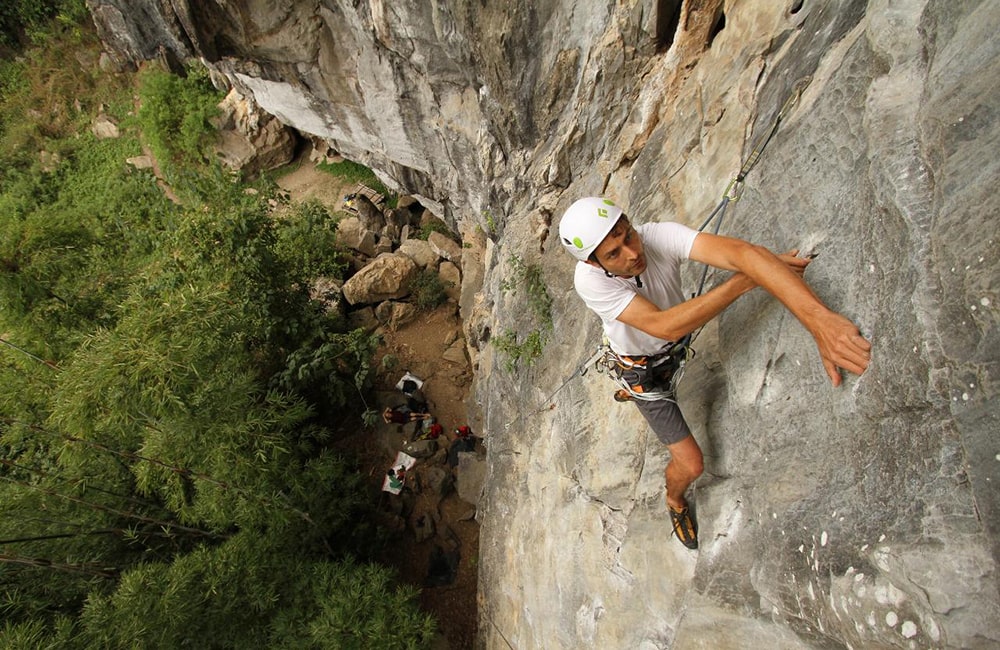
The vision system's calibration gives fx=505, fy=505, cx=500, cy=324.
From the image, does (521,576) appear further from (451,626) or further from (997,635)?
(997,635)

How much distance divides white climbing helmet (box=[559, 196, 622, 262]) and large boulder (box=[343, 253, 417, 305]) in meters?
9.75

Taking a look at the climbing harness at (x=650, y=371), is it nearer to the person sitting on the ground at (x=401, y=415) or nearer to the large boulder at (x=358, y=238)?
the person sitting on the ground at (x=401, y=415)

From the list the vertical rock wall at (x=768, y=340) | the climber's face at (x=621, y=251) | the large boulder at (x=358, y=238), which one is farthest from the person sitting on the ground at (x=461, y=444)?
the climber's face at (x=621, y=251)

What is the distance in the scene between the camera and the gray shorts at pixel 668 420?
2965 millimetres

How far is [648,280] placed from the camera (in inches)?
102

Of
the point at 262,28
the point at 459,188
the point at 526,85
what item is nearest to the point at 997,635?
the point at 526,85

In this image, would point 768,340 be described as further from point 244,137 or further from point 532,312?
point 244,137

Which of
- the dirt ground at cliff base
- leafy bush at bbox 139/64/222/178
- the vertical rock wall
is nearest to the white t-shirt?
the vertical rock wall

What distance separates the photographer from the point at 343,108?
11594mm

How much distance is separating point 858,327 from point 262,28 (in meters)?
11.4

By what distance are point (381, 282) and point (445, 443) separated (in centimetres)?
411

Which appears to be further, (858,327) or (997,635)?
(858,327)

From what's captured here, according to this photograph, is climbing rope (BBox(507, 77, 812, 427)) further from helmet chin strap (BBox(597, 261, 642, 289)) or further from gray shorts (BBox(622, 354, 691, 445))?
helmet chin strap (BBox(597, 261, 642, 289))

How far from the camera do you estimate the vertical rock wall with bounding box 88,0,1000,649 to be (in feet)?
5.73
